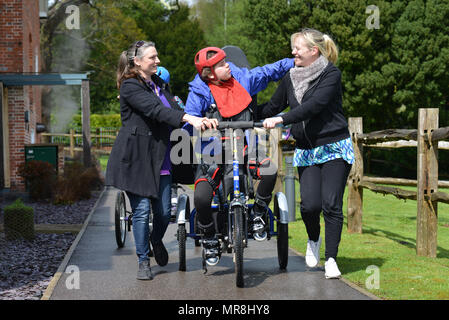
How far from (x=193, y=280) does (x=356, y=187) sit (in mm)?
4336

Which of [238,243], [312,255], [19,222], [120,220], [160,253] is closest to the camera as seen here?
[238,243]

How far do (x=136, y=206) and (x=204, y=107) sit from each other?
3.53 feet

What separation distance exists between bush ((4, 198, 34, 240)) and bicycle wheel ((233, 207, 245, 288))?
470 cm

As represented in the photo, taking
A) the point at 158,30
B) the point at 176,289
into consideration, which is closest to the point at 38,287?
the point at 176,289

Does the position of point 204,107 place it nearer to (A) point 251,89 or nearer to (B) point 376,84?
(A) point 251,89

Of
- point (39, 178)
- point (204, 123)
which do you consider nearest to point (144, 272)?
point (204, 123)

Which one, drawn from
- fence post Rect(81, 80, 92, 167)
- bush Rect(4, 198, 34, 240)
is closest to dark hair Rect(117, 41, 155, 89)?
bush Rect(4, 198, 34, 240)

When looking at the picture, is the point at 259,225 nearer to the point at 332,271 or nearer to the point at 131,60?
the point at 332,271

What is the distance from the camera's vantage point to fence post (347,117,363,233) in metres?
9.75

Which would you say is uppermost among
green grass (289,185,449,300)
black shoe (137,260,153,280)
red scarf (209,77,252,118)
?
red scarf (209,77,252,118)

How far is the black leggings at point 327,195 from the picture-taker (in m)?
6.10

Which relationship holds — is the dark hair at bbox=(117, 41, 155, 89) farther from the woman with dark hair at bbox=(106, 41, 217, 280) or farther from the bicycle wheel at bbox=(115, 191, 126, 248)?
the bicycle wheel at bbox=(115, 191, 126, 248)

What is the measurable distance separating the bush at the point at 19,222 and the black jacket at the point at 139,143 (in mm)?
3846

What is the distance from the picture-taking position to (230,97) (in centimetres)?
604
